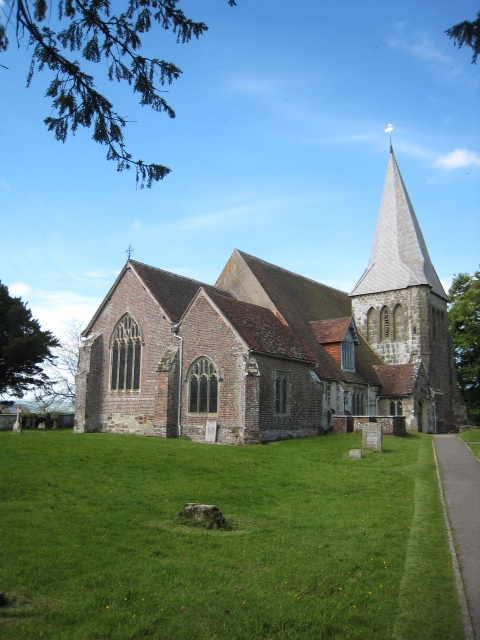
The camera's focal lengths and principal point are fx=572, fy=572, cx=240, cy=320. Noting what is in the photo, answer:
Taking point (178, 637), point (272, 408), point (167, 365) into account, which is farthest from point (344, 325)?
point (178, 637)

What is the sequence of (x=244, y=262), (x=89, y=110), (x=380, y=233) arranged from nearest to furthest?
1. (x=89, y=110)
2. (x=244, y=262)
3. (x=380, y=233)

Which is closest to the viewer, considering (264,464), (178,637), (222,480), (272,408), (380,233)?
(178,637)

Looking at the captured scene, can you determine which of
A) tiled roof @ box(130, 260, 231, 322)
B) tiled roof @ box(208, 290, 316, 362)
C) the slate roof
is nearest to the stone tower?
the slate roof

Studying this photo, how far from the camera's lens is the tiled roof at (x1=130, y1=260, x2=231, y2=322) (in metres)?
28.4

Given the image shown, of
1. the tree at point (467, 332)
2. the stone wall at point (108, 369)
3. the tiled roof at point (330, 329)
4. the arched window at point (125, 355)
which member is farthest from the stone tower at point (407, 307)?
the arched window at point (125, 355)

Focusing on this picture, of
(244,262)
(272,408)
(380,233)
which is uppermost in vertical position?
(380,233)

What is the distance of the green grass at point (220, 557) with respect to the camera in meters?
6.08

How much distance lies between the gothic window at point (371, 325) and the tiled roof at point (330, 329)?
32.0 ft

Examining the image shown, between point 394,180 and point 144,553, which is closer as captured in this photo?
point 144,553

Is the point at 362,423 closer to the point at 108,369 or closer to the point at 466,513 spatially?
the point at 108,369

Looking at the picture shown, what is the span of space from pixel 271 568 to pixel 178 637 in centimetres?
225

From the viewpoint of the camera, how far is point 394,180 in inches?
1848

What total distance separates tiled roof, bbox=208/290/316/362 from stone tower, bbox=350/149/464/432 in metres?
13.3

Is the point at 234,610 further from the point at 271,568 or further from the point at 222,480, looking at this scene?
the point at 222,480
